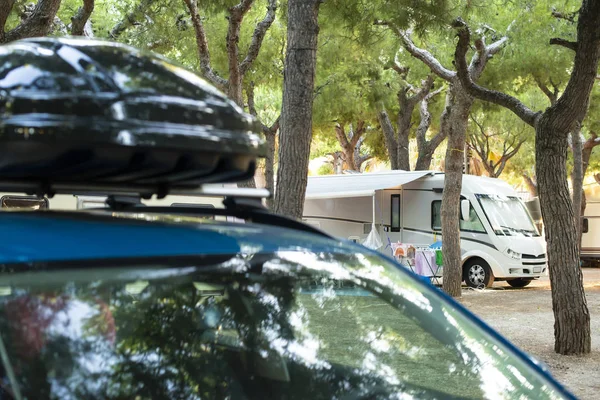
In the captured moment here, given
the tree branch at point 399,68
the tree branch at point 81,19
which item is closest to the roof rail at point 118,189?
the tree branch at point 81,19

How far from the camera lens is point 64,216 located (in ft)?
8.03

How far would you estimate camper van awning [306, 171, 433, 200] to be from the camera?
2075cm

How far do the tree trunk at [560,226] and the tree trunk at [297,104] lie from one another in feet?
8.62

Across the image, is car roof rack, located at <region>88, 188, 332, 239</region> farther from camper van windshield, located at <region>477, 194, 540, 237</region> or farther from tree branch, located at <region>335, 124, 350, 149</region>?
tree branch, located at <region>335, 124, 350, 149</region>

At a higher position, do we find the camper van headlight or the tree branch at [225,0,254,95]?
the tree branch at [225,0,254,95]

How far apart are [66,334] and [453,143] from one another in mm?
14641

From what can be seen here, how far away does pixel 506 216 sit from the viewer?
2084 centimetres

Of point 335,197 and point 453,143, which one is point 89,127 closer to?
point 453,143

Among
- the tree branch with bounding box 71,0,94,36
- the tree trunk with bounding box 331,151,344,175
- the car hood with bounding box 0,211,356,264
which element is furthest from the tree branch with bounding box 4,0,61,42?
the tree trunk with bounding box 331,151,344,175

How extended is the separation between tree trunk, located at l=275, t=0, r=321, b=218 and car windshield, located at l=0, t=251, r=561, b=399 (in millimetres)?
5537

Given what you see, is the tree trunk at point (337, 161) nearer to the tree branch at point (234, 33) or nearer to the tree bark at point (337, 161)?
the tree bark at point (337, 161)

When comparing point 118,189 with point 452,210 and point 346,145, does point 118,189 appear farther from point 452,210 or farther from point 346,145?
point 346,145

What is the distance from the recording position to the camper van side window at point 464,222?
67.6 feet

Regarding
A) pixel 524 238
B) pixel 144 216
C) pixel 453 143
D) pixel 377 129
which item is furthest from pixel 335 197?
pixel 144 216
